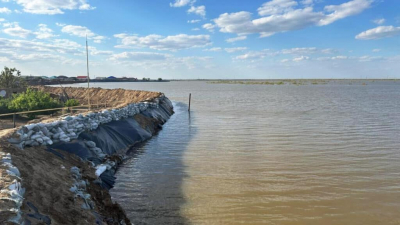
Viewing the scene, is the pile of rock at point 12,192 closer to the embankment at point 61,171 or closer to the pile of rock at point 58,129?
the embankment at point 61,171

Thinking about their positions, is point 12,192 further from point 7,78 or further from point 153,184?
point 7,78

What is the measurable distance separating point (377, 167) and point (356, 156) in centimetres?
128

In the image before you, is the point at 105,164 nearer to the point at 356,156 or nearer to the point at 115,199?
the point at 115,199

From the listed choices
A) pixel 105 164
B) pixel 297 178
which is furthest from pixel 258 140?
pixel 105 164

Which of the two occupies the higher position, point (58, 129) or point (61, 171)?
point (58, 129)

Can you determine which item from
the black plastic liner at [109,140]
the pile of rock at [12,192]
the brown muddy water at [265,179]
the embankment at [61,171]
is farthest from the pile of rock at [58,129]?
the brown muddy water at [265,179]

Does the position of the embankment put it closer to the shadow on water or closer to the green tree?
the shadow on water

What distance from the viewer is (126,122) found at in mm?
13812

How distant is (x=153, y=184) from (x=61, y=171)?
2535 mm

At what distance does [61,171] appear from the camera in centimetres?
634

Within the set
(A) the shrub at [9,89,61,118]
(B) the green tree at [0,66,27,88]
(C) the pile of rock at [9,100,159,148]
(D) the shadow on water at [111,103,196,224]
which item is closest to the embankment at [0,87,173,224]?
(C) the pile of rock at [9,100,159,148]

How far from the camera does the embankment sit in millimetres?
4293

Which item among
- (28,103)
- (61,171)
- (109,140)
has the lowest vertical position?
(109,140)

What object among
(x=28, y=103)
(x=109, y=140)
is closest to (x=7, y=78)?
(x=28, y=103)
